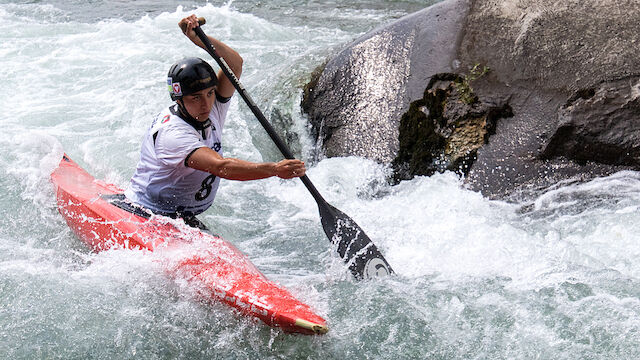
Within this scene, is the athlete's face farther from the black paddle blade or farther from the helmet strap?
the black paddle blade

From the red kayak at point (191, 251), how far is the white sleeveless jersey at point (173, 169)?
5.4 inches

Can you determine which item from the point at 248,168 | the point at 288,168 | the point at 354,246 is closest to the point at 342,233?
the point at 354,246

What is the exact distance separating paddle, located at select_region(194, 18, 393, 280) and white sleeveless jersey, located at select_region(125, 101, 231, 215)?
26 centimetres

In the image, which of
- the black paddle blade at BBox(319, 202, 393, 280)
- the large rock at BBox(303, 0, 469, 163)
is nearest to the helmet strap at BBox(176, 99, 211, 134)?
the black paddle blade at BBox(319, 202, 393, 280)

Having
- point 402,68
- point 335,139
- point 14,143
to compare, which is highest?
point 402,68

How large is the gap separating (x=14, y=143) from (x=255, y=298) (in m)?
4.04

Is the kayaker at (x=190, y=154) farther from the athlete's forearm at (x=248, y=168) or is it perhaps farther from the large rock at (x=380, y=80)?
the large rock at (x=380, y=80)

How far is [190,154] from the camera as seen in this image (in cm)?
382

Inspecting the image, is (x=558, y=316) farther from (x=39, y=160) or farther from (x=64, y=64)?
(x=64, y=64)

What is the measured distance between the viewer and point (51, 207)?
5.15m

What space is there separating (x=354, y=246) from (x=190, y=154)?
50.1 inches

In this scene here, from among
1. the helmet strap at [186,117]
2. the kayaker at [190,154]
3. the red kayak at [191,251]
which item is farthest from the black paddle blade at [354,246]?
the helmet strap at [186,117]

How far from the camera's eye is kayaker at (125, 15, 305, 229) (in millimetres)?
3686

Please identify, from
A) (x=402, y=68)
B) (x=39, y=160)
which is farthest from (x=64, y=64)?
(x=402, y=68)
